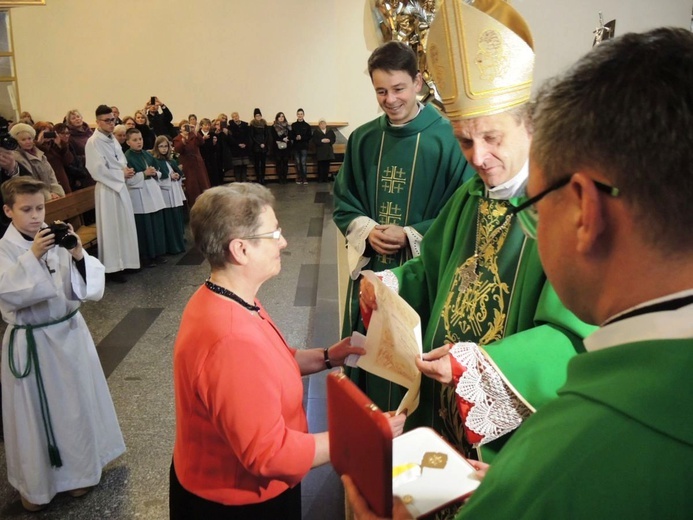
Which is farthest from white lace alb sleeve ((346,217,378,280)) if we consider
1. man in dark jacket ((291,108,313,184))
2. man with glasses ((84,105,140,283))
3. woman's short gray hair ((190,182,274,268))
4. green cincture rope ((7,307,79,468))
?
man in dark jacket ((291,108,313,184))

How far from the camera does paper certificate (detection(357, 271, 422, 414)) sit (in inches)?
57.3

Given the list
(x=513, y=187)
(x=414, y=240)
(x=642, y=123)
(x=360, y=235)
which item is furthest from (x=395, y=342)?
(x=360, y=235)

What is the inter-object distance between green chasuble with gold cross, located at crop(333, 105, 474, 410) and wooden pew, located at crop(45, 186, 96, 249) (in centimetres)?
432

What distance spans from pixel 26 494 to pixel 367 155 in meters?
2.45

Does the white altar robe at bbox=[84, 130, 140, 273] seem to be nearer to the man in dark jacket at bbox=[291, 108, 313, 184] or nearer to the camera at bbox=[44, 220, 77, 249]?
the camera at bbox=[44, 220, 77, 249]

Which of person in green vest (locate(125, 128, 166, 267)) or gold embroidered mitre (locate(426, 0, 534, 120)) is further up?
gold embroidered mitre (locate(426, 0, 534, 120))

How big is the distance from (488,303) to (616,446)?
1107 millimetres

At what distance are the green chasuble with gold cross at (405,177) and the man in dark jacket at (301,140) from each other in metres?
11.9

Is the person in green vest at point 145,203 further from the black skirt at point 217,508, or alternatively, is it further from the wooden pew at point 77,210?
the black skirt at point 217,508

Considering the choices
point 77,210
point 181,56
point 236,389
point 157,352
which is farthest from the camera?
point 181,56

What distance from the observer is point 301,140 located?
14.6 meters

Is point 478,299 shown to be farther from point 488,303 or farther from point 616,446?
point 616,446

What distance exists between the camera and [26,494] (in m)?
2.81

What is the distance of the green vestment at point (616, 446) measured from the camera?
1.86 ft
